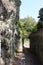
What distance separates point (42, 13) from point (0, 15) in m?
19.7

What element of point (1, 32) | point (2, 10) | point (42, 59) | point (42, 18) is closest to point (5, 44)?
point (1, 32)

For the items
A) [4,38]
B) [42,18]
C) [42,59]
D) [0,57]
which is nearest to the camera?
[0,57]

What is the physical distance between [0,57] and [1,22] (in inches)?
45.6

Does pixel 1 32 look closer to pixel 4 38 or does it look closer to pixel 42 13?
pixel 4 38

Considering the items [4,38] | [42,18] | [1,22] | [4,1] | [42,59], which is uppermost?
[42,18]

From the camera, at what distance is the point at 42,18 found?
84.7ft

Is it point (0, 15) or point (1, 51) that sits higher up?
point (0, 15)

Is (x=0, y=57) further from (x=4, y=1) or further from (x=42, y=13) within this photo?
(x=42, y=13)

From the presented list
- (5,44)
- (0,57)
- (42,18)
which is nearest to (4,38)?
(5,44)

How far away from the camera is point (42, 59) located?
16766 millimetres

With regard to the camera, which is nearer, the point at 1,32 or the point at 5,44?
the point at 1,32

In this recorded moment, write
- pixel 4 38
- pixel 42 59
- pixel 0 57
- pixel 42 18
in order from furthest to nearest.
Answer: pixel 42 18 → pixel 42 59 → pixel 4 38 → pixel 0 57

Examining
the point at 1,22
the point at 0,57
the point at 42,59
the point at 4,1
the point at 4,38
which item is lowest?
the point at 42,59

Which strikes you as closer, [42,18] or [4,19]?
[4,19]
